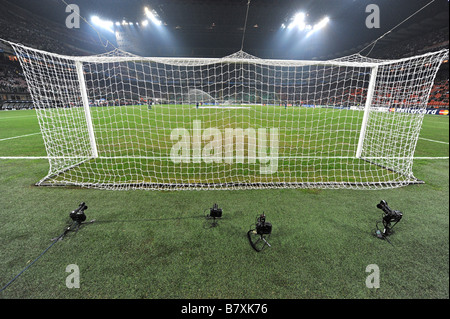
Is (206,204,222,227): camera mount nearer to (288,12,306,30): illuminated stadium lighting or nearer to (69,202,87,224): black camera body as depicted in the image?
(69,202,87,224): black camera body

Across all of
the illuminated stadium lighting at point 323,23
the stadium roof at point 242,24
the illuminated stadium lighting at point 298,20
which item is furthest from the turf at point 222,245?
the illuminated stadium lighting at point 298,20

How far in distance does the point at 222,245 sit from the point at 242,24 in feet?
110

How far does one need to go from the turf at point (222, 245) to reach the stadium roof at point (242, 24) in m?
9.95

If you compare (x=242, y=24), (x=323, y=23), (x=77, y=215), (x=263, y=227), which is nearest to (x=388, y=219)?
(x=263, y=227)

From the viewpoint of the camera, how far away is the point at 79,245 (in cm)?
203

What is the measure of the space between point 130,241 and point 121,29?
41098mm

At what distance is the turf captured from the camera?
158cm

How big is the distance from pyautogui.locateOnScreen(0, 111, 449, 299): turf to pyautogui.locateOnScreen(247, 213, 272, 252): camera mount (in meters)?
0.07

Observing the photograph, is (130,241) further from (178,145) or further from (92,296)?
(178,145)

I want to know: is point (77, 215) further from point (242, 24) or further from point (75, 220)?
point (242, 24)

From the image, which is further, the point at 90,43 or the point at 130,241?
the point at 90,43

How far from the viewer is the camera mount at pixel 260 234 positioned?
1998mm

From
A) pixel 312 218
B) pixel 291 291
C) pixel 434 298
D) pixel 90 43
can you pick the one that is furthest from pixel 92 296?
pixel 90 43

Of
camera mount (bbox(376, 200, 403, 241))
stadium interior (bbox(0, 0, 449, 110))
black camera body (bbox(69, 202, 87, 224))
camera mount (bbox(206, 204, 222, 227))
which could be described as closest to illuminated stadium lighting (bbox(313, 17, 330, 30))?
stadium interior (bbox(0, 0, 449, 110))
